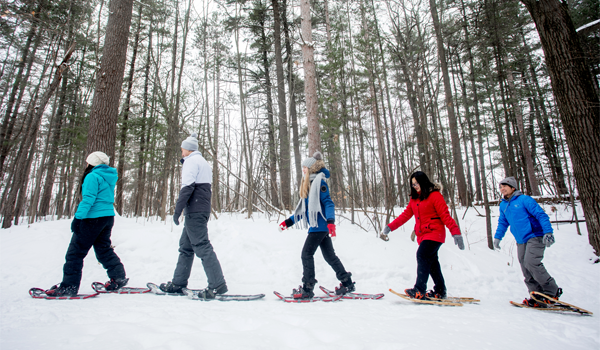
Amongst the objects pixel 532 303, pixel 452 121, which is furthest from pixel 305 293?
pixel 452 121

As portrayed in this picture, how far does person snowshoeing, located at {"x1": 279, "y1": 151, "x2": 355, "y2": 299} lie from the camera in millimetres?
3295

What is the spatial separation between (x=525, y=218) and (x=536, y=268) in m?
0.62

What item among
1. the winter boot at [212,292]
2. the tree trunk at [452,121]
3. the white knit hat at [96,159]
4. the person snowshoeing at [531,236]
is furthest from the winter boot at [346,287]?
the tree trunk at [452,121]

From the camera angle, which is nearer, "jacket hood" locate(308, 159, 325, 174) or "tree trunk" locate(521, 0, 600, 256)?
"jacket hood" locate(308, 159, 325, 174)

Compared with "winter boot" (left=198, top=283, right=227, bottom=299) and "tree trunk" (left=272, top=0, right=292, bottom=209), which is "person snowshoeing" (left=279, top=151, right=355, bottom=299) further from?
"tree trunk" (left=272, top=0, right=292, bottom=209)

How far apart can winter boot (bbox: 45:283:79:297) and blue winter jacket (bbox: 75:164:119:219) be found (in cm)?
79

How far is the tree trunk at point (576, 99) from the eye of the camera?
4840 millimetres

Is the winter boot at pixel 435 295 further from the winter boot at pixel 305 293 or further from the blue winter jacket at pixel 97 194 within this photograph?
the blue winter jacket at pixel 97 194

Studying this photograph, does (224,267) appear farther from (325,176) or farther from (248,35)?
(248,35)

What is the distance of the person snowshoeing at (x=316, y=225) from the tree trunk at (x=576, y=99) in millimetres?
5008

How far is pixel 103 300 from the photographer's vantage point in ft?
9.39

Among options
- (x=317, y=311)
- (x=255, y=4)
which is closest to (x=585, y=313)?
(x=317, y=311)

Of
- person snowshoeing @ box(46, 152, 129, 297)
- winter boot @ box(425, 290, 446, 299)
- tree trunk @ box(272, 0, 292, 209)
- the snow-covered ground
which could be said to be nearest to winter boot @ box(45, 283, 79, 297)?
person snowshoeing @ box(46, 152, 129, 297)

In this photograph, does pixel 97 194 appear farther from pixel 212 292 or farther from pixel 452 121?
pixel 452 121
